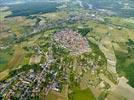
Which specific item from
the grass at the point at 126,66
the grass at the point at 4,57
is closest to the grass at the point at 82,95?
the grass at the point at 126,66

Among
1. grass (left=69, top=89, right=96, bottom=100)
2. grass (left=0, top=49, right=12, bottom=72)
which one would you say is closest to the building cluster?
grass (left=0, top=49, right=12, bottom=72)

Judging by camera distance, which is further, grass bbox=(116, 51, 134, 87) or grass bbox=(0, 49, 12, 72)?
grass bbox=(0, 49, 12, 72)

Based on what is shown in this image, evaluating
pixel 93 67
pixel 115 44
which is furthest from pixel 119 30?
pixel 93 67

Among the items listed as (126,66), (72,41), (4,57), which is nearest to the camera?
(126,66)

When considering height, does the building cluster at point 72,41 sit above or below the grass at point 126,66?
above

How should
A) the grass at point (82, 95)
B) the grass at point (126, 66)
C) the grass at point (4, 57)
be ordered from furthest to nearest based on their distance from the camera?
the grass at point (4, 57) → the grass at point (126, 66) → the grass at point (82, 95)

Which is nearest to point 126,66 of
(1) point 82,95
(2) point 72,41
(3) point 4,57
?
(2) point 72,41

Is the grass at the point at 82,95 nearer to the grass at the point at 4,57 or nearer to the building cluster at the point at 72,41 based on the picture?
the grass at the point at 4,57

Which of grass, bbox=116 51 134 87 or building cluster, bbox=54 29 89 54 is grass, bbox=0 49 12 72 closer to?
building cluster, bbox=54 29 89 54

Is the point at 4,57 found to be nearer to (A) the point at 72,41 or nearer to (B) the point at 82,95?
(A) the point at 72,41

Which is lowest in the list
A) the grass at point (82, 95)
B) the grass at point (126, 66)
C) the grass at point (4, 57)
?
the grass at point (126, 66)
